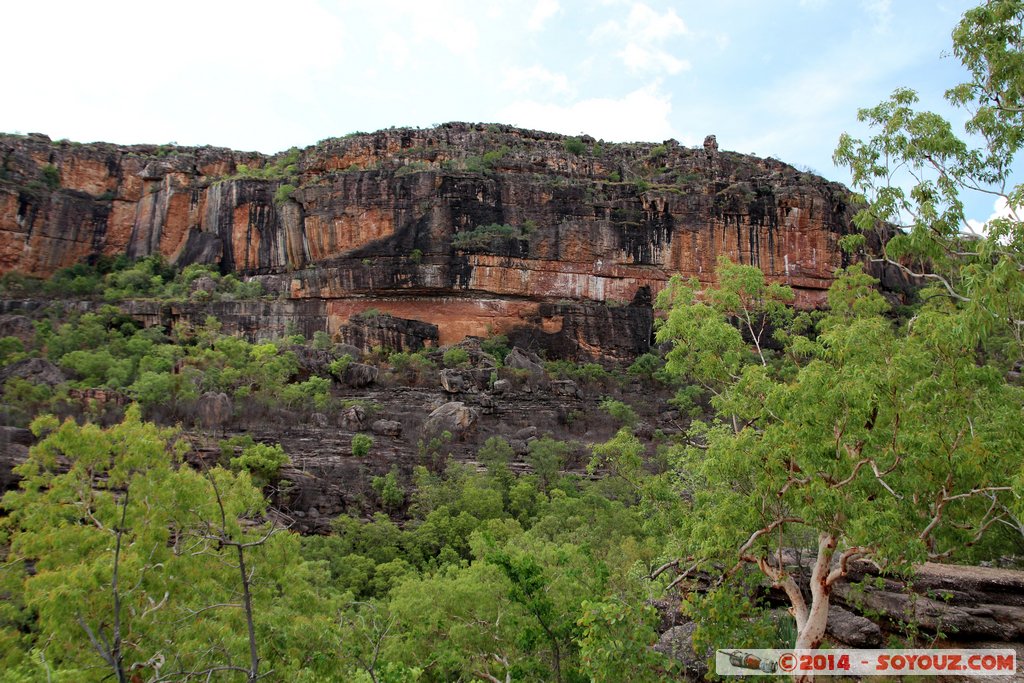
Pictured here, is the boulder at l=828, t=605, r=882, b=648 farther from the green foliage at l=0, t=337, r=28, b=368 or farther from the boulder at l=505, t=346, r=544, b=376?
the green foliage at l=0, t=337, r=28, b=368

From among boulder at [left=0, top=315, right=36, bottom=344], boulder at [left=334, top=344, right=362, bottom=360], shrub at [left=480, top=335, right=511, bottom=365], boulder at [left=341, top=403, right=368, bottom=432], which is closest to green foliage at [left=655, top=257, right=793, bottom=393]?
boulder at [left=341, top=403, right=368, bottom=432]

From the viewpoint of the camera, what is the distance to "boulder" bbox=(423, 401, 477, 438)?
1145 inches

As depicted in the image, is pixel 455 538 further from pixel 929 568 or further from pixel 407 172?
pixel 407 172

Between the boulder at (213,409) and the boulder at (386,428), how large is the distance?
215 inches

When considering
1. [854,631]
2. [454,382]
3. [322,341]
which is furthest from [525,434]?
[854,631]

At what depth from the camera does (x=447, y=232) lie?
4172cm

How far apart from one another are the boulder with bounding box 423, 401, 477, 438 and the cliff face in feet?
35.1

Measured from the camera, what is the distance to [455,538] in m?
19.9

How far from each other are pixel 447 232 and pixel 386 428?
53.4 feet

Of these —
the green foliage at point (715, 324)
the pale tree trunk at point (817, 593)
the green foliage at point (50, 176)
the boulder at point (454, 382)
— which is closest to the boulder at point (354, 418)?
the boulder at point (454, 382)

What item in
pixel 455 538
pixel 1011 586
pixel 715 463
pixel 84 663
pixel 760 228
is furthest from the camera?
pixel 760 228

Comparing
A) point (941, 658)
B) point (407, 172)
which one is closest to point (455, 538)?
point (941, 658)

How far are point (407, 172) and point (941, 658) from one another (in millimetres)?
39034

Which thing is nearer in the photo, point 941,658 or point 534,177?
point 941,658
